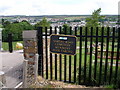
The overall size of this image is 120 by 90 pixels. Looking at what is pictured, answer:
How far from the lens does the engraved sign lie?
4.66 meters

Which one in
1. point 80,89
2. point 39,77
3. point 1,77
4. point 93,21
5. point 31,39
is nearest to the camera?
point 1,77

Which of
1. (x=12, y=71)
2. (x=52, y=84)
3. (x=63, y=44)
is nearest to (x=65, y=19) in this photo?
(x=12, y=71)

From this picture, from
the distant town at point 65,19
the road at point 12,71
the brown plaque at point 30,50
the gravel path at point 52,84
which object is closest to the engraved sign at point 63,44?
the brown plaque at point 30,50

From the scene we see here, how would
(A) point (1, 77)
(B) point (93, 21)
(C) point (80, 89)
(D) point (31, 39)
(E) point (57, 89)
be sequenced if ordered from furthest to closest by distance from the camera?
(B) point (93, 21) → (D) point (31, 39) → (C) point (80, 89) → (E) point (57, 89) → (A) point (1, 77)

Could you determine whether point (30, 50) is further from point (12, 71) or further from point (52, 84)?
point (12, 71)

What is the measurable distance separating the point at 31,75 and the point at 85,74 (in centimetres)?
153

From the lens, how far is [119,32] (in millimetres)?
4426

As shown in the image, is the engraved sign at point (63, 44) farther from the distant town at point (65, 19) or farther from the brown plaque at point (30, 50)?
the distant town at point (65, 19)

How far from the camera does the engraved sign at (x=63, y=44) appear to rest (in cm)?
466

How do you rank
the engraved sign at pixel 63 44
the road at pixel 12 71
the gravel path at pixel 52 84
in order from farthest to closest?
the road at pixel 12 71 < the engraved sign at pixel 63 44 < the gravel path at pixel 52 84

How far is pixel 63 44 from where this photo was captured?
15.6ft

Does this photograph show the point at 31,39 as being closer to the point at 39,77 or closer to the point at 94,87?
the point at 39,77

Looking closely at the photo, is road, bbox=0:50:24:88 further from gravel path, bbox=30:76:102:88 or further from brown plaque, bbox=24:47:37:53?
brown plaque, bbox=24:47:37:53

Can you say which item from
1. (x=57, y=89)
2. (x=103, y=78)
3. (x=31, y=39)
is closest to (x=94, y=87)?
(x=103, y=78)
